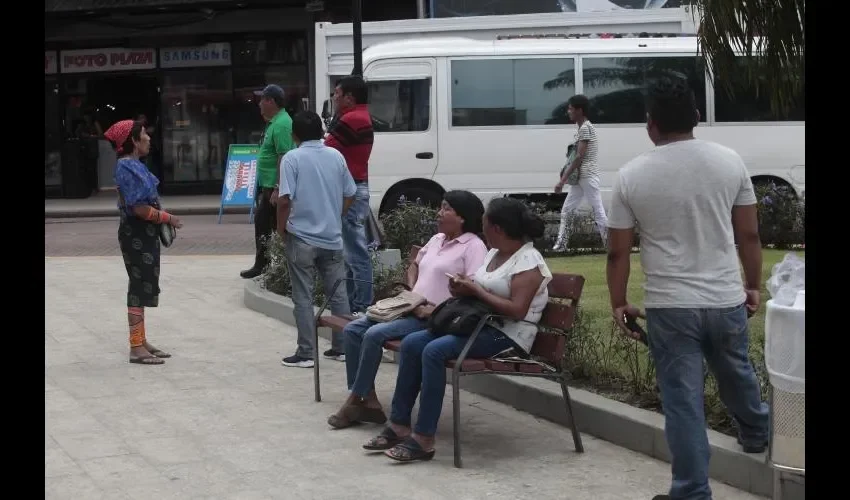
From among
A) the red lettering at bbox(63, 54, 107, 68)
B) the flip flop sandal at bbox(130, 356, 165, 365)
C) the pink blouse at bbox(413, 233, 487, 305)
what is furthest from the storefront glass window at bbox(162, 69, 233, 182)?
→ the pink blouse at bbox(413, 233, 487, 305)

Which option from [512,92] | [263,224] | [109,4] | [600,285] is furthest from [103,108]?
[600,285]

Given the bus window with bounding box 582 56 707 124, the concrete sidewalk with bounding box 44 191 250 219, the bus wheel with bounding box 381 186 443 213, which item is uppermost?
the bus window with bounding box 582 56 707 124

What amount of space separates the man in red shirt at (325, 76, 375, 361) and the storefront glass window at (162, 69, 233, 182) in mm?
16768

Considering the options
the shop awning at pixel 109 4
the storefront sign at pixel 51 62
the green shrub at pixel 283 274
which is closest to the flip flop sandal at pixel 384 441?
the green shrub at pixel 283 274

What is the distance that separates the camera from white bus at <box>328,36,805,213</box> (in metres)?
15.7

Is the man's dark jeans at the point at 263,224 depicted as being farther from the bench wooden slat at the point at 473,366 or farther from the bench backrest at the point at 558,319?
the bench wooden slat at the point at 473,366

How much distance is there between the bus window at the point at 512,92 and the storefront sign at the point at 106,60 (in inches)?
452

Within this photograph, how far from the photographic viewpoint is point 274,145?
10.4 metres

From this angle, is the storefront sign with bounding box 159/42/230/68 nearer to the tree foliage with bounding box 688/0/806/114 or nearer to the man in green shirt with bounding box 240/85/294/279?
the man in green shirt with bounding box 240/85/294/279

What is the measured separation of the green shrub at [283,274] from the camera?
9.71 meters

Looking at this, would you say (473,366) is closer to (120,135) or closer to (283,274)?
(120,135)

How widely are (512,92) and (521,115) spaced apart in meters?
0.33

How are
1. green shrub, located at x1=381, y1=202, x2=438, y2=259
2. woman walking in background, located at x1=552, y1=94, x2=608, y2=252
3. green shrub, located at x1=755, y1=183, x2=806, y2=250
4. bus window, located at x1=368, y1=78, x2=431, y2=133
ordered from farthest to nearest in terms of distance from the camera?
bus window, located at x1=368, y1=78, x2=431, y2=133 → green shrub, located at x1=755, y1=183, x2=806, y2=250 → woman walking in background, located at x1=552, y1=94, x2=608, y2=252 → green shrub, located at x1=381, y1=202, x2=438, y2=259
